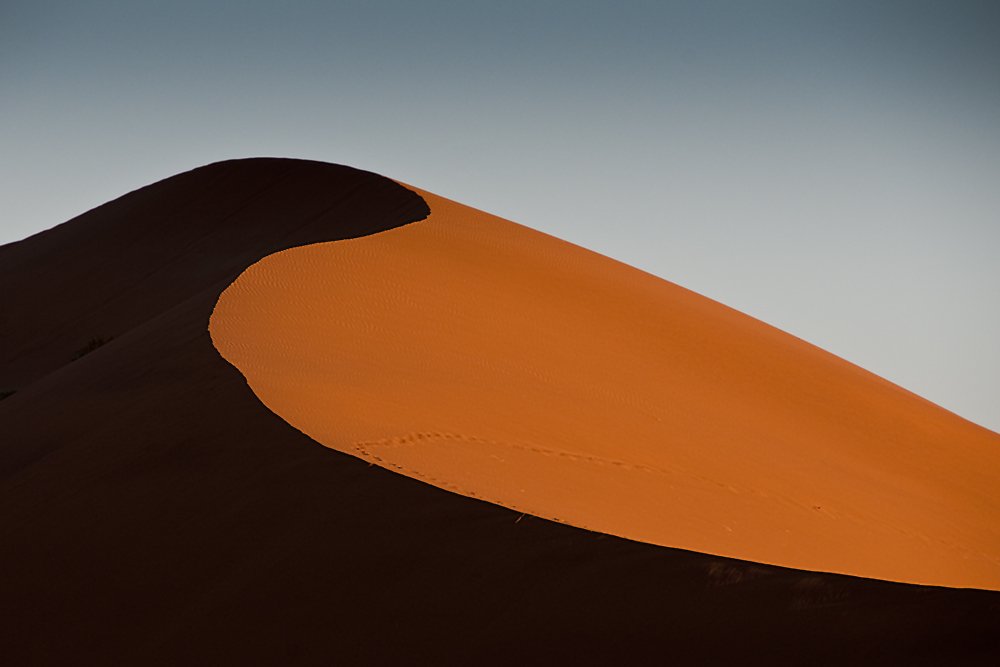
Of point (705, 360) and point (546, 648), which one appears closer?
point (546, 648)

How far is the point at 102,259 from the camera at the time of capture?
17094mm

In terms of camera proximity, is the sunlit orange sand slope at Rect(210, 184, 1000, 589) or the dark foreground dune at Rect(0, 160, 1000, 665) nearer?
the dark foreground dune at Rect(0, 160, 1000, 665)

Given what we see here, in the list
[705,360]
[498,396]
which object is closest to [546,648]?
[498,396]

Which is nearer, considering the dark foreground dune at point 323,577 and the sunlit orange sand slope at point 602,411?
the dark foreground dune at point 323,577

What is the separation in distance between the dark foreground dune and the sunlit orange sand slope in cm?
29

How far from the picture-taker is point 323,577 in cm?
343

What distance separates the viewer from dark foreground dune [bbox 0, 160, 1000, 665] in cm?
286

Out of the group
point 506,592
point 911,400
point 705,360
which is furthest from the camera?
point 911,400

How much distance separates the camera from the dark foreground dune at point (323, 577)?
2.86 meters

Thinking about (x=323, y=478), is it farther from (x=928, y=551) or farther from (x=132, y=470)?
(x=928, y=551)

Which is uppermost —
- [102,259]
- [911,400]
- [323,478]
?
[323,478]

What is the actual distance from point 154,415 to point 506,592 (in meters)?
2.97

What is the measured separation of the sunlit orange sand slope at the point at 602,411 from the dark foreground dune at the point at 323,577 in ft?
0.95

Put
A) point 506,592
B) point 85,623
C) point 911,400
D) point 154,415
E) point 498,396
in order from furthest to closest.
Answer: point 911,400, point 498,396, point 154,415, point 85,623, point 506,592
